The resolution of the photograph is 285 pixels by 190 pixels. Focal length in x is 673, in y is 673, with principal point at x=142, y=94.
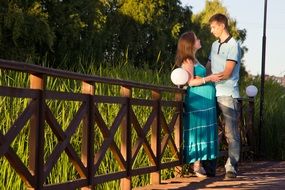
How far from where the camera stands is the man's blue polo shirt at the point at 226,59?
23.3ft

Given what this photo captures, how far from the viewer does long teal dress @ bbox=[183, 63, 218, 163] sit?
7398 millimetres

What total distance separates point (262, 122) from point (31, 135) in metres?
9.01

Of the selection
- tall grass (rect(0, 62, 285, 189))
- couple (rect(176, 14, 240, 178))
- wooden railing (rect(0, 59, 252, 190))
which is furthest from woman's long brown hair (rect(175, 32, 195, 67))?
tall grass (rect(0, 62, 285, 189))

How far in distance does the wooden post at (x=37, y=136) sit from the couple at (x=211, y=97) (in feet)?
9.85

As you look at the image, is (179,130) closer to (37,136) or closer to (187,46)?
(187,46)

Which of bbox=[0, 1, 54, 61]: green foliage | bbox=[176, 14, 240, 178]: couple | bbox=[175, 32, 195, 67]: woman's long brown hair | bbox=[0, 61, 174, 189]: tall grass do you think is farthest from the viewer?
bbox=[0, 1, 54, 61]: green foliage

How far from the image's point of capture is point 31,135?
172 inches

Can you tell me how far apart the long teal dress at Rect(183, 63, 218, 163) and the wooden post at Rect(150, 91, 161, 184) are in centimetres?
63

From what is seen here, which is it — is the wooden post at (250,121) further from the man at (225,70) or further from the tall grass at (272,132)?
the man at (225,70)

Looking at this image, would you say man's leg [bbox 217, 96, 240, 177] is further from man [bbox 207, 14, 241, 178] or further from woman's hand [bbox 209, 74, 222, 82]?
woman's hand [bbox 209, 74, 222, 82]

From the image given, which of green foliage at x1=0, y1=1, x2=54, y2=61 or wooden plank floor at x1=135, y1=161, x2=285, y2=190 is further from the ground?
green foliage at x1=0, y1=1, x2=54, y2=61

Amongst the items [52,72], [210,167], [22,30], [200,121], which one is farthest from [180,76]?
[22,30]

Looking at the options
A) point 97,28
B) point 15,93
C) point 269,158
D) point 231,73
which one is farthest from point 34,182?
point 97,28

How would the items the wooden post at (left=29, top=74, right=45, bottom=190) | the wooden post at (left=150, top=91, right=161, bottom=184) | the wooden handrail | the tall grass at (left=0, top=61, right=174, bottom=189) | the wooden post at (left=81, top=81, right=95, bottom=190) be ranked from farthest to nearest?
the wooden post at (left=150, top=91, right=161, bottom=184), the tall grass at (left=0, top=61, right=174, bottom=189), the wooden post at (left=81, top=81, right=95, bottom=190), the wooden post at (left=29, top=74, right=45, bottom=190), the wooden handrail
